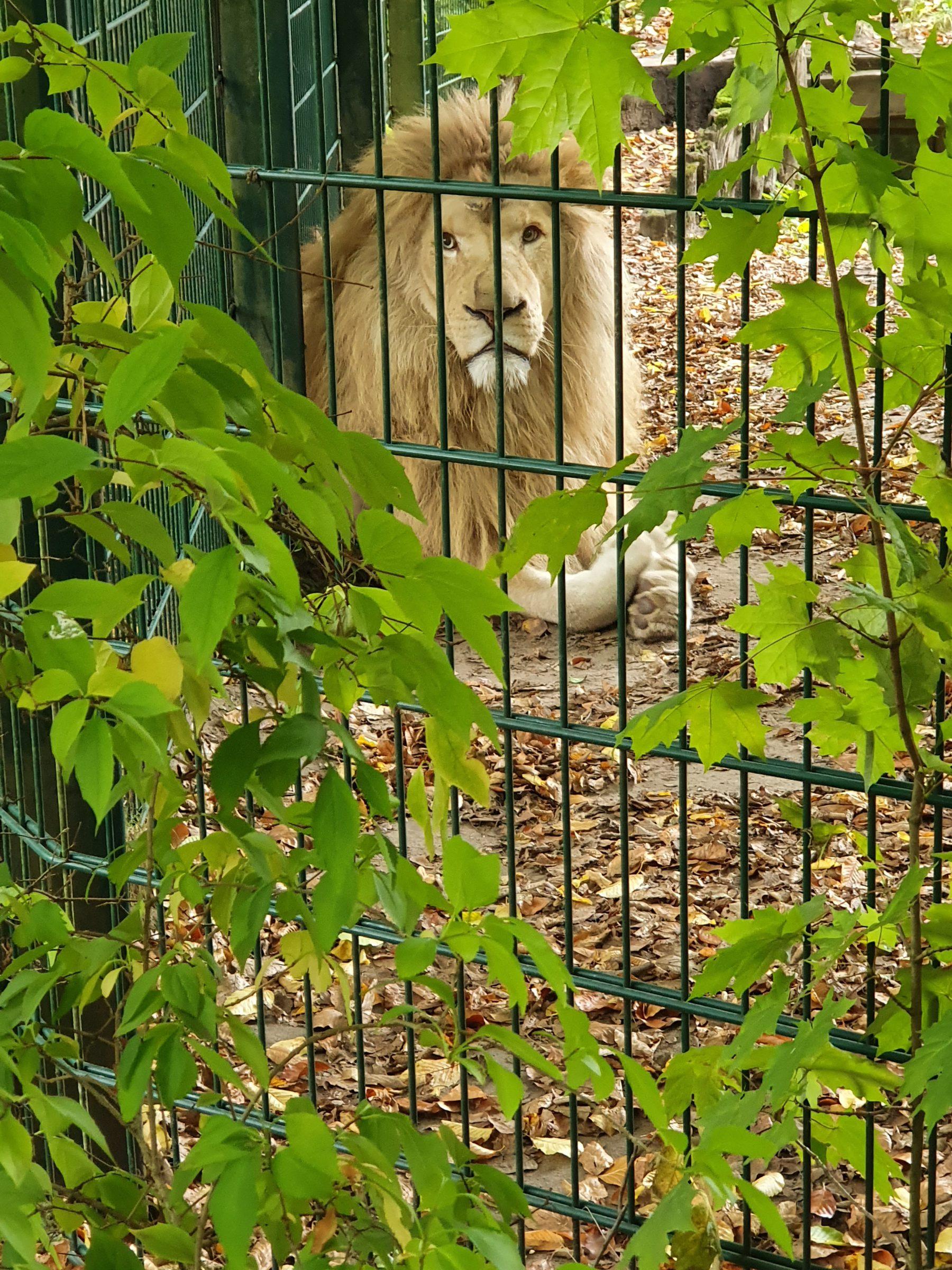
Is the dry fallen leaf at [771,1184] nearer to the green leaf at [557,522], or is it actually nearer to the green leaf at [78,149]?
the green leaf at [557,522]

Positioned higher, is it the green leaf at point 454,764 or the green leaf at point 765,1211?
the green leaf at point 454,764

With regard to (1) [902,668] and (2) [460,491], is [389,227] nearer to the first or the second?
(2) [460,491]

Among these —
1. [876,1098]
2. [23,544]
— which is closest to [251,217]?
[23,544]

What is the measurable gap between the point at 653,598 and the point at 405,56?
2568mm

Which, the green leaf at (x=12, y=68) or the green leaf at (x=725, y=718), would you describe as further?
the green leaf at (x=725, y=718)

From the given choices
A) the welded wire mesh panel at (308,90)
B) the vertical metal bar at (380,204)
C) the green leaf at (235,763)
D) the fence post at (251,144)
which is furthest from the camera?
the welded wire mesh panel at (308,90)

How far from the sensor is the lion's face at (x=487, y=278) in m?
3.67

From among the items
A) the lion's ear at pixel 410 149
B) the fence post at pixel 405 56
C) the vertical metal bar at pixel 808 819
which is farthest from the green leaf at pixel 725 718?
the fence post at pixel 405 56

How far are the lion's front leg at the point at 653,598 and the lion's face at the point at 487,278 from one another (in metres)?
0.82

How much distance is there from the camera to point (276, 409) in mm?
1102

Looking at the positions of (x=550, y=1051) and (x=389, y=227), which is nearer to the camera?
(x=550, y=1051)

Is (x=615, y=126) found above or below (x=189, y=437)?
above

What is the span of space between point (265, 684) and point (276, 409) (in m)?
0.20

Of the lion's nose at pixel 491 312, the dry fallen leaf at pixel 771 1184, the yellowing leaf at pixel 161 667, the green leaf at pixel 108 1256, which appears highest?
the yellowing leaf at pixel 161 667
